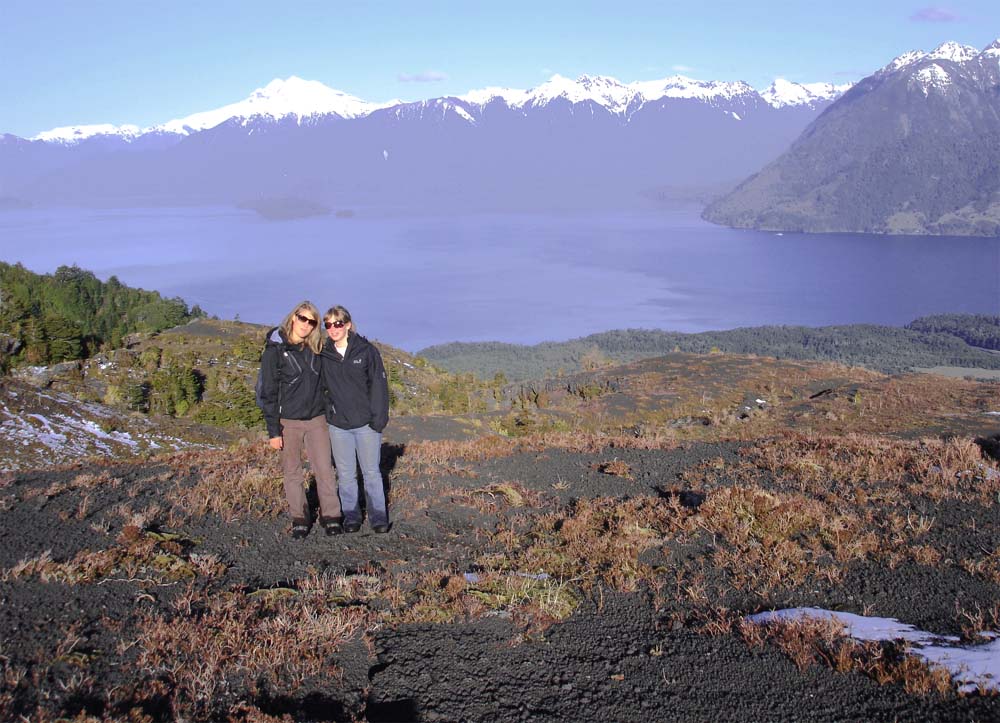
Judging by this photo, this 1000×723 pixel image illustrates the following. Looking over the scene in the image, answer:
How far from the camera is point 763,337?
89.1m

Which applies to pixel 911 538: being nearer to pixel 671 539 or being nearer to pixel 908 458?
pixel 671 539

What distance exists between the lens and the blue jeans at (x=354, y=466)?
6441mm

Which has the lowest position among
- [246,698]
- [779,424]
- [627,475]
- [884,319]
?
[884,319]

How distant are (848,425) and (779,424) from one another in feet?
4.82

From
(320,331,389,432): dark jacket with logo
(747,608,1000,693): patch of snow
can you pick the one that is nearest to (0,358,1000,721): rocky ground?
(747,608,1000,693): patch of snow

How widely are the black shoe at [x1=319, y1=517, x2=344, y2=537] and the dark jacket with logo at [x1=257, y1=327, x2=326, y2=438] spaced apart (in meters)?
1.02

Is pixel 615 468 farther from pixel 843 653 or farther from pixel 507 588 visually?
pixel 843 653

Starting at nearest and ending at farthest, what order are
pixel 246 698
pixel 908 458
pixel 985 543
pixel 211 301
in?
1. pixel 246 698
2. pixel 985 543
3. pixel 908 458
4. pixel 211 301

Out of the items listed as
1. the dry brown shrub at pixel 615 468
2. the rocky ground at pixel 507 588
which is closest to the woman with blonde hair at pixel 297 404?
the rocky ground at pixel 507 588

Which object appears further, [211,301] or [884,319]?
[884,319]

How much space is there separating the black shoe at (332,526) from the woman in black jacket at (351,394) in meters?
0.40

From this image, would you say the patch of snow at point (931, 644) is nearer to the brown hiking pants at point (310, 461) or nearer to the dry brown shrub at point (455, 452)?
the brown hiking pants at point (310, 461)

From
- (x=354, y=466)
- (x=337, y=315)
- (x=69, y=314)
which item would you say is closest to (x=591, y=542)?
(x=354, y=466)

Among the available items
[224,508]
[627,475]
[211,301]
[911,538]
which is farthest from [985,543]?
[211,301]
